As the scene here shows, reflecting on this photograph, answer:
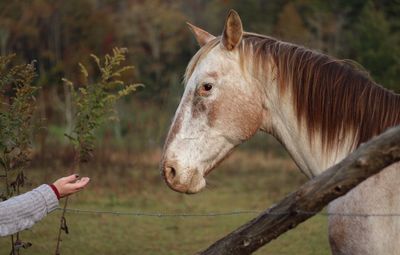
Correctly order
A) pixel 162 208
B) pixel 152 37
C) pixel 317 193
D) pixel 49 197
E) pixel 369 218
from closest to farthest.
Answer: pixel 317 193 < pixel 369 218 < pixel 49 197 < pixel 162 208 < pixel 152 37

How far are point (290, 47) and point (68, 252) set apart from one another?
16.6 ft

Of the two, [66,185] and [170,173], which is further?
[170,173]

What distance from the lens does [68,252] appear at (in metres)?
8.48

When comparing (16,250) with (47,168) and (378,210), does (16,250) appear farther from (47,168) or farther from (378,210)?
(47,168)

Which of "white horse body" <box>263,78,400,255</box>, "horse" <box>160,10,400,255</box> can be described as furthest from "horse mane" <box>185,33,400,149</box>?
"white horse body" <box>263,78,400,255</box>

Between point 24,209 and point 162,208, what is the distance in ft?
28.9

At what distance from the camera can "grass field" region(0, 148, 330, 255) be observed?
29.2 ft

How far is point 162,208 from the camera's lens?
1234cm

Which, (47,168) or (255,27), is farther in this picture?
(255,27)

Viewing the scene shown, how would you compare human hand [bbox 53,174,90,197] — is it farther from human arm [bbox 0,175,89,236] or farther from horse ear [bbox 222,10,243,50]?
horse ear [bbox 222,10,243,50]

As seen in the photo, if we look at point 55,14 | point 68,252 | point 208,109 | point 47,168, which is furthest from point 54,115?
point 208,109

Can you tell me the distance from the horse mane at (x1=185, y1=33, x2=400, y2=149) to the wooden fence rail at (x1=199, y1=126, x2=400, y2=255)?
28.5 inches

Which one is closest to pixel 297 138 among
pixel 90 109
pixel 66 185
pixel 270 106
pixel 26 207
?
pixel 270 106

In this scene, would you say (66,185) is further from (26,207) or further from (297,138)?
Result: (297,138)
